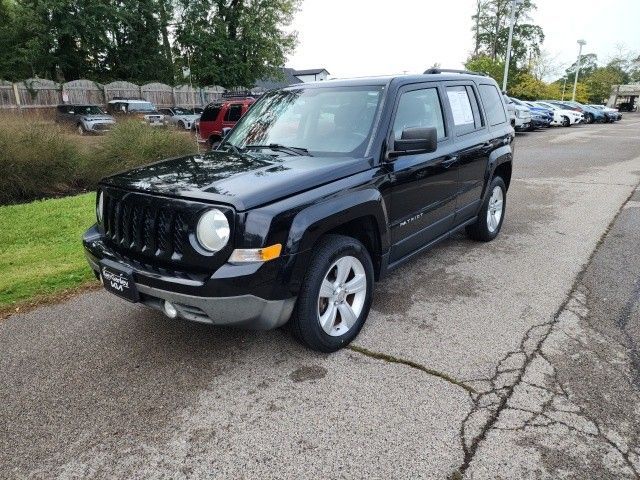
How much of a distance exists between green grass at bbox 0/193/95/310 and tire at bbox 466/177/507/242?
4210 mm

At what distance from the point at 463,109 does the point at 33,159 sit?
738 centimetres

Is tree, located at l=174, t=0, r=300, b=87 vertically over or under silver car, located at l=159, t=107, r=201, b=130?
over

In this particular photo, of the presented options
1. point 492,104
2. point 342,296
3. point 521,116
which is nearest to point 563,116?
point 521,116

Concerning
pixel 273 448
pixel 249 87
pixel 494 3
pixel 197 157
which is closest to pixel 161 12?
pixel 249 87

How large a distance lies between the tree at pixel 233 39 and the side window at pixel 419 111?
36.2 metres

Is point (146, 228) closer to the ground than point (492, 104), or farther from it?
closer to the ground

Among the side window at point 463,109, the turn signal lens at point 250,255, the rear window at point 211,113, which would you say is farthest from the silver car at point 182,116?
the turn signal lens at point 250,255

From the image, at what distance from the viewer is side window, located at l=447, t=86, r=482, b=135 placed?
4539 mm

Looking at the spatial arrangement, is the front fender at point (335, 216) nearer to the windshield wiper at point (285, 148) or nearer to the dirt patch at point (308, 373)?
the windshield wiper at point (285, 148)

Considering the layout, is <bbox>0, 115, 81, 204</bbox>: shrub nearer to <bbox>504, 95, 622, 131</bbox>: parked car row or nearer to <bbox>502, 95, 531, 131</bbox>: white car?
<bbox>504, 95, 622, 131</bbox>: parked car row

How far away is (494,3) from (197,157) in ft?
226

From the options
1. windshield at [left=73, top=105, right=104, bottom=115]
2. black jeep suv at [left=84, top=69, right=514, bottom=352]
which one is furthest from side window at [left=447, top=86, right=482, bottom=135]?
windshield at [left=73, top=105, right=104, bottom=115]

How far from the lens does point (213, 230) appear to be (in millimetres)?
2711

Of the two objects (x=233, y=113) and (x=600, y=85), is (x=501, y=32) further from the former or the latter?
(x=233, y=113)
